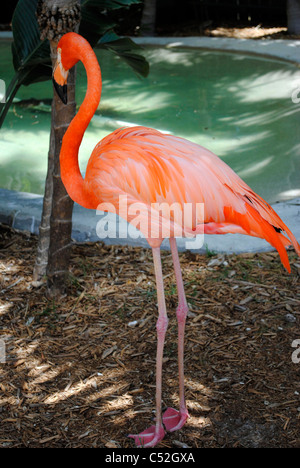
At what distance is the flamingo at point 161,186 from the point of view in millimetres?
2459

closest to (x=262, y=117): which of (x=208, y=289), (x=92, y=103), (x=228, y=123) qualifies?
(x=228, y=123)

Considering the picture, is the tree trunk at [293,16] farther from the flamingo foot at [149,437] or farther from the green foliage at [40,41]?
the flamingo foot at [149,437]

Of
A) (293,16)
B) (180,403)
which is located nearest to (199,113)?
(293,16)

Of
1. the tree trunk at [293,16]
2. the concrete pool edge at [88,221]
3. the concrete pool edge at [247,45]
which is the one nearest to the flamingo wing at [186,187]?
the concrete pool edge at [88,221]

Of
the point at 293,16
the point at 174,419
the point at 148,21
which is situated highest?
the point at 148,21

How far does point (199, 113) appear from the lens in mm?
8469

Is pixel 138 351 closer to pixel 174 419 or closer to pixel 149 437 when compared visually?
pixel 174 419

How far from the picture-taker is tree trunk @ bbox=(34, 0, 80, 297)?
297cm

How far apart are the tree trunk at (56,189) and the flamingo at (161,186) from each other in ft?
1.67

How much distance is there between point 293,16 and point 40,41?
31.9 feet

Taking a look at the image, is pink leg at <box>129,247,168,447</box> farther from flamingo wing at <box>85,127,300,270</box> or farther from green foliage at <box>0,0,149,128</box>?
green foliage at <box>0,0,149,128</box>

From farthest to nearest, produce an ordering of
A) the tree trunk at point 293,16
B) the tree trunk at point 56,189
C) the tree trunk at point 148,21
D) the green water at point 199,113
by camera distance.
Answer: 1. the tree trunk at point 148,21
2. the tree trunk at point 293,16
3. the green water at point 199,113
4. the tree trunk at point 56,189

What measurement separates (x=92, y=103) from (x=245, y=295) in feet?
5.46

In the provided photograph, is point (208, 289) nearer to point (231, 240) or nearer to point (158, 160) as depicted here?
point (231, 240)
